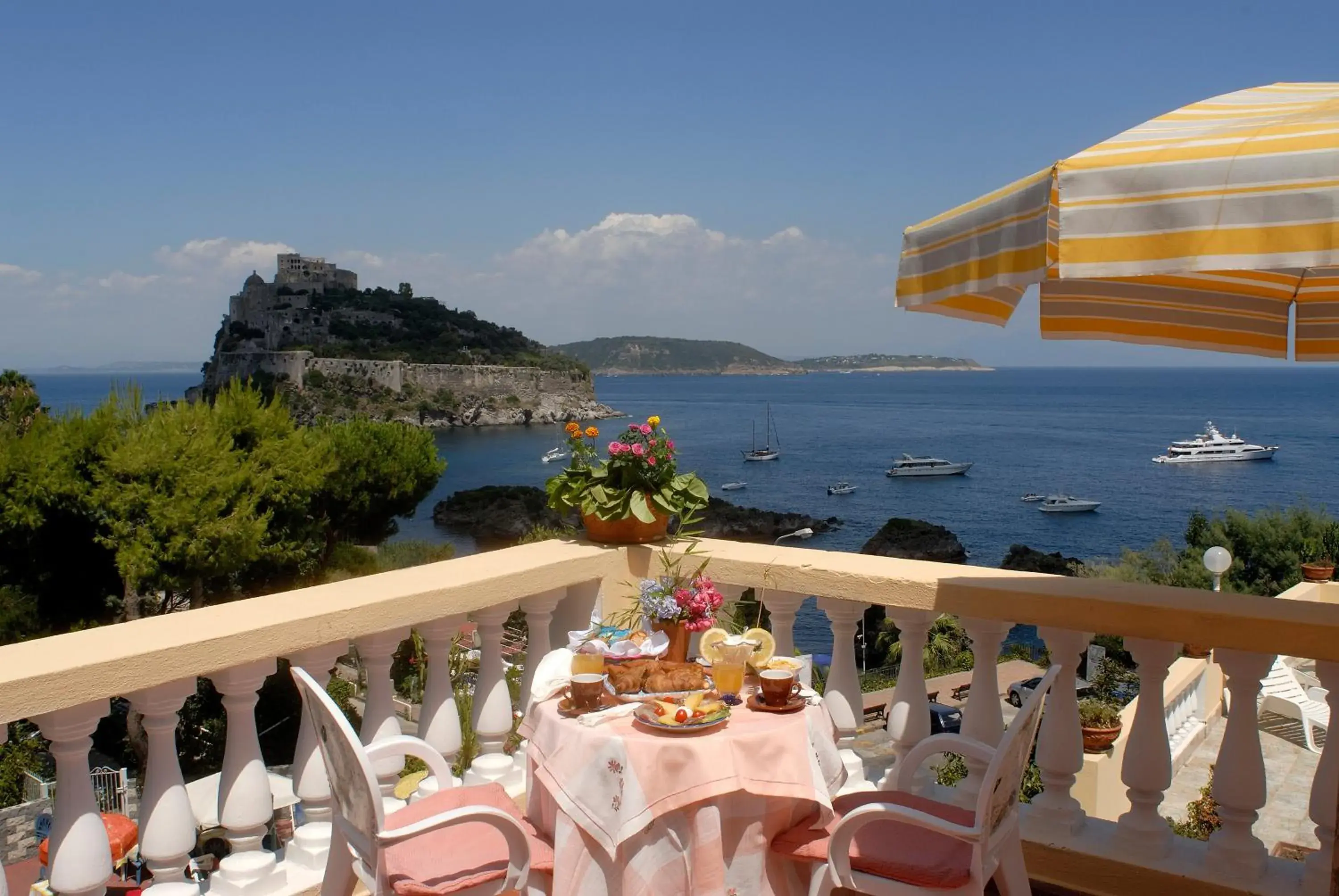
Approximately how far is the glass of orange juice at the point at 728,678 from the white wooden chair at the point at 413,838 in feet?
1.92

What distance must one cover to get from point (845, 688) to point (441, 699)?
1.31m

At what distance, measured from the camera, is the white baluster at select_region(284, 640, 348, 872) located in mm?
2609

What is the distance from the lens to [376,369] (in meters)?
96.4

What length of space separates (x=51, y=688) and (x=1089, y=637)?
2.54 metres

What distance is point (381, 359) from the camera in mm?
99312

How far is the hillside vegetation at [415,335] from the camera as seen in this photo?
102 metres

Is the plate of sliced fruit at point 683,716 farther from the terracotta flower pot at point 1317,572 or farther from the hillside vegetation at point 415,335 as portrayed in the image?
the hillside vegetation at point 415,335

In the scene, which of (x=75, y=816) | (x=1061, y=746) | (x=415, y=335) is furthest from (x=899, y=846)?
(x=415, y=335)

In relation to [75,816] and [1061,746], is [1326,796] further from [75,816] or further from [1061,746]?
[75,816]

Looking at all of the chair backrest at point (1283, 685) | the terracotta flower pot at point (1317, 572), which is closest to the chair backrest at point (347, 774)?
the chair backrest at point (1283, 685)

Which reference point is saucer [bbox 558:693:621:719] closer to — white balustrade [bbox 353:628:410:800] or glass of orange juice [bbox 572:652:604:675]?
glass of orange juice [bbox 572:652:604:675]

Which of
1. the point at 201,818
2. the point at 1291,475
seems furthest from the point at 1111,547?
the point at 201,818

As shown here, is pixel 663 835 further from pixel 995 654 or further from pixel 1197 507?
pixel 1197 507

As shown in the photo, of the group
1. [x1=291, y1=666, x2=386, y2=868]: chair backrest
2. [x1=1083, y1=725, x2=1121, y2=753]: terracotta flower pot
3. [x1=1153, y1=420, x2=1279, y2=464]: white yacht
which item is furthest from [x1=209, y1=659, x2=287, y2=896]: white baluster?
[x1=1153, y1=420, x2=1279, y2=464]: white yacht
